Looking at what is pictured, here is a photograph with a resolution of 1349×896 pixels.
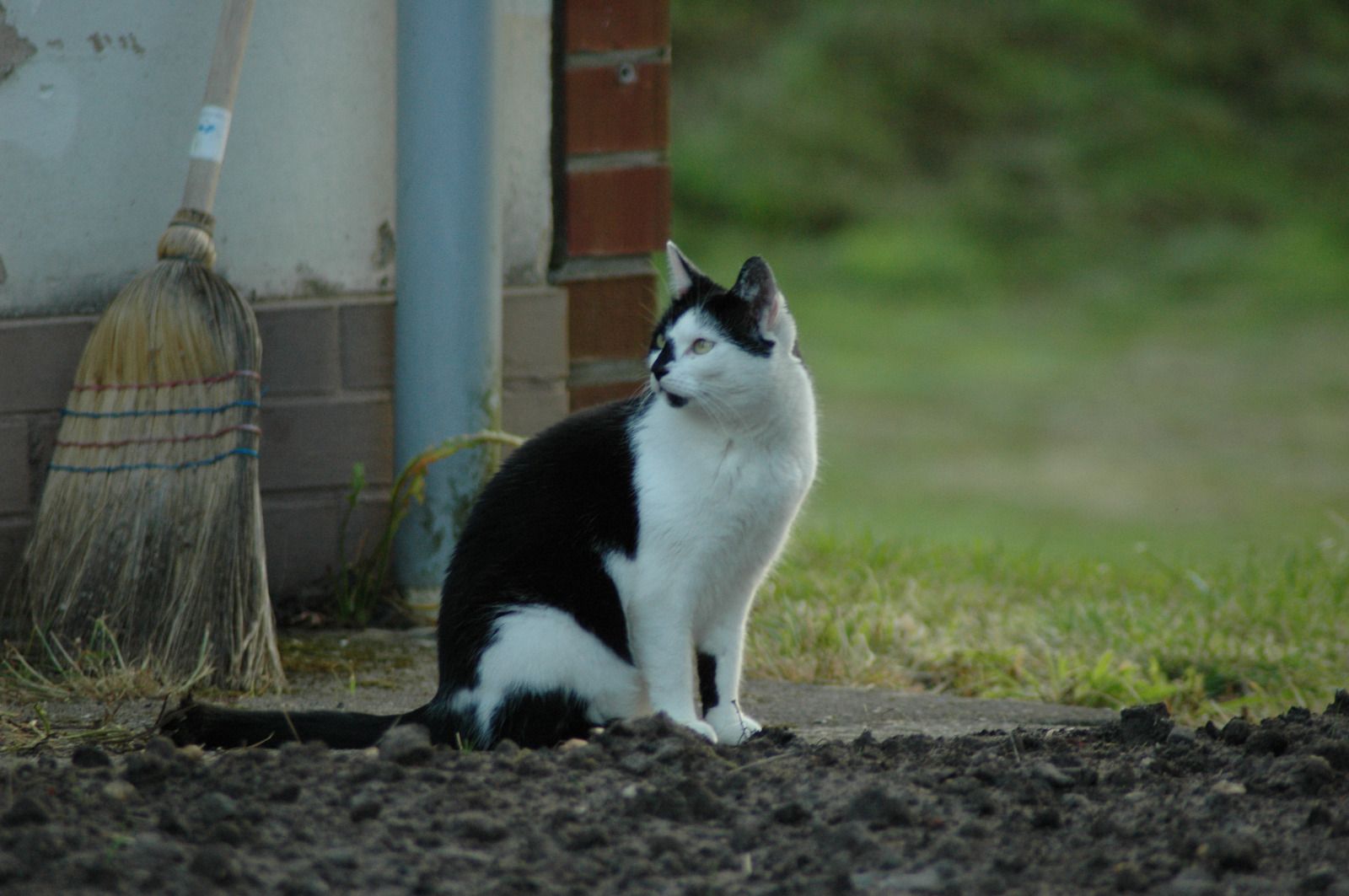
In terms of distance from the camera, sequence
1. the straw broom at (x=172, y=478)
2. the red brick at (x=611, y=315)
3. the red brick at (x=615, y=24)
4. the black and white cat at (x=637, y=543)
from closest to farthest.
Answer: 1. the black and white cat at (x=637, y=543)
2. the straw broom at (x=172, y=478)
3. the red brick at (x=615, y=24)
4. the red brick at (x=611, y=315)

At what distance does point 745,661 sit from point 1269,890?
144cm

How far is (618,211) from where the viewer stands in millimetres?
3391

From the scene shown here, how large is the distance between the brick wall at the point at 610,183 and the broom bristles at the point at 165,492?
2.77ft

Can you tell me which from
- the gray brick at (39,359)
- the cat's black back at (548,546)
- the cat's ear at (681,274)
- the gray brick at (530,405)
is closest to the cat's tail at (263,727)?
the cat's black back at (548,546)

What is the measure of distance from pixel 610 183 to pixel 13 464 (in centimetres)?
133

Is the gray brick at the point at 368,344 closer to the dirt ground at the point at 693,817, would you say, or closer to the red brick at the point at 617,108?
the red brick at the point at 617,108

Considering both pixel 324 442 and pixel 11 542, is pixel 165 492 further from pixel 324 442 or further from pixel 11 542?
pixel 324 442

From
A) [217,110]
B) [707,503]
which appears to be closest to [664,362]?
[707,503]

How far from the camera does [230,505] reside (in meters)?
2.66

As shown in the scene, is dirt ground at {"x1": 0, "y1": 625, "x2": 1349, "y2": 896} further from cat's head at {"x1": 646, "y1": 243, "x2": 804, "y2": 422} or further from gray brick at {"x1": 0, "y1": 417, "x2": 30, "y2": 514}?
gray brick at {"x1": 0, "y1": 417, "x2": 30, "y2": 514}

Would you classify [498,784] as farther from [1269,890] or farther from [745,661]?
[745,661]

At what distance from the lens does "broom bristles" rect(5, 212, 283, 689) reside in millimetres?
2611

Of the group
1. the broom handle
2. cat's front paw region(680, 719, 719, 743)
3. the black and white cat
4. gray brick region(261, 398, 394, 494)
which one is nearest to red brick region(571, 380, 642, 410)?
gray brick region(261, 398, 394, 494)

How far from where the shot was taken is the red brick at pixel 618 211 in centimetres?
334
